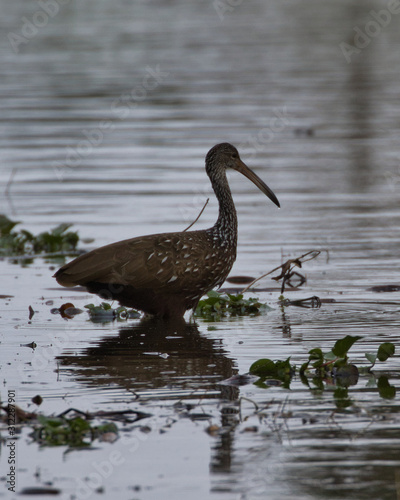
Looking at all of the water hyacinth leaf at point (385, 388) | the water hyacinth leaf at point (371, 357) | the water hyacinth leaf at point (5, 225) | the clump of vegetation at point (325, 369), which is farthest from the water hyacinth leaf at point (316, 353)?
the water hyacinth leaf at point (5, 225)

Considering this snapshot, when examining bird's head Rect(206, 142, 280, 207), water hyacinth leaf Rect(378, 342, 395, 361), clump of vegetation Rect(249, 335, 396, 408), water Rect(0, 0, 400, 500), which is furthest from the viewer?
bird's head Rect(206, 142, 280, 207)

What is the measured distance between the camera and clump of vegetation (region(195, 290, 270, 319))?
10.3 meters

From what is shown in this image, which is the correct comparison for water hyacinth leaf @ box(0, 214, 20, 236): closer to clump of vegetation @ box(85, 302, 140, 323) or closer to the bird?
clump of vegetation @ box(85, 302, 140, 323)

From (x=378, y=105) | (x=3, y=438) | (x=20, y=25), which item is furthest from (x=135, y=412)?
(x=20, y=25)

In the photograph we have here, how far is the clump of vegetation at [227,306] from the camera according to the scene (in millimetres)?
10289

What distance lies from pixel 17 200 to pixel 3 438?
1085cm

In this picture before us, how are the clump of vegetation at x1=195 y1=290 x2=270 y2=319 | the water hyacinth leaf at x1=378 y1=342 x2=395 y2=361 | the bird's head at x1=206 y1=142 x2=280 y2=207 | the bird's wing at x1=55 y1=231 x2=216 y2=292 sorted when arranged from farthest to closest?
the bird's head at x1=206 y1=142 x2=280 y2=207 < the clump of vegetation at x1=195 y1=290 x2=270 y2=319 < the bird's wing at x1=55 y1=231 x2=216 y2=292 < the water hyacinth leaf at x1=378 y1=342 x2=395 y2=361

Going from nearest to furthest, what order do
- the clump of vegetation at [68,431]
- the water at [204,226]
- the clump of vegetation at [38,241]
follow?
the water at [204,226]
the clump of vegetation at [68,431]
the clump of vegetation at [38,241]

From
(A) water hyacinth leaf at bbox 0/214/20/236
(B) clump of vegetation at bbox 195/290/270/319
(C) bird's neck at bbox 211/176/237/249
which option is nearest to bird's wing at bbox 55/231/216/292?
(C) bird's neck at bbox 211/176/237/249

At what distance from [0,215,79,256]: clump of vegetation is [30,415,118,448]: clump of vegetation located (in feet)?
22.8

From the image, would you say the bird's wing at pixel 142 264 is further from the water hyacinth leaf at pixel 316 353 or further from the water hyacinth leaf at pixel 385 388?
the water hyacinth leaf at pixel 385 388

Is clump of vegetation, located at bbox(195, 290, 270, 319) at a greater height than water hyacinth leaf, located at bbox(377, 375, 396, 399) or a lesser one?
greater

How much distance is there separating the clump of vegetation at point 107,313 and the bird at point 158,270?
1.24ft

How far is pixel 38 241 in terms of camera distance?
44.2 feet
